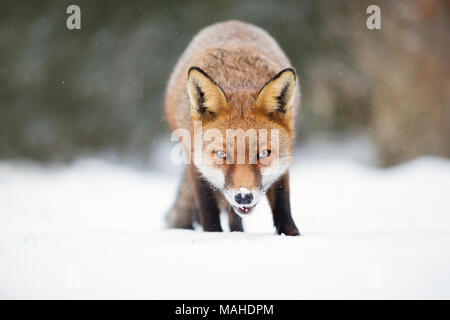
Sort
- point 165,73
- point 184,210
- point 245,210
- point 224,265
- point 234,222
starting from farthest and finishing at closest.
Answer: point 165,73
point 184,210
point 234,222
point 245,210
point 224,265

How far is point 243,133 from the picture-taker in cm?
383

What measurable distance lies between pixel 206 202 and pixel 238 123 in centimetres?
100

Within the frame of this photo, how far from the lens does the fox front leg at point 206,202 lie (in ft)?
14.7

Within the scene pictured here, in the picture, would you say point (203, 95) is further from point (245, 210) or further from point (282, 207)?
point (282, 207)

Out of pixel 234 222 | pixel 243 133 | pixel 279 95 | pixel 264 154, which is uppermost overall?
pixel 279 95

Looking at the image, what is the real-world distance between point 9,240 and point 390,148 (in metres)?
9.43

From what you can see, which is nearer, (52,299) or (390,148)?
(52,299)

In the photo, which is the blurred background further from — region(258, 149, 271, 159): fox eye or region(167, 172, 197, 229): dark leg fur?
region(258, 149, 271, 159): fox eye

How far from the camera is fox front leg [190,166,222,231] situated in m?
4.48

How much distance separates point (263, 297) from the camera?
281cm

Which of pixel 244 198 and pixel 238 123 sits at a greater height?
pixel 238 123

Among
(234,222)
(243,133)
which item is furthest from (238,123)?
(234,222)
